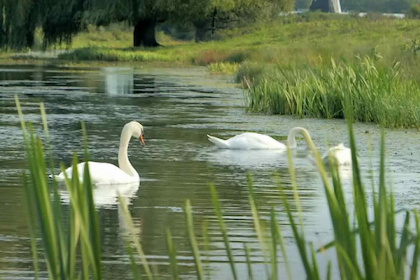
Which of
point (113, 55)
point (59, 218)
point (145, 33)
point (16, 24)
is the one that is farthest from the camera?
point (145, 33)

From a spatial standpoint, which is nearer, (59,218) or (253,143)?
(59,218)

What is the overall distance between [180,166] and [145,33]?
152 feet

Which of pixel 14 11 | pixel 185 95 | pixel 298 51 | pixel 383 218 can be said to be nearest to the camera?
pixel 383 218

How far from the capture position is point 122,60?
49750 mm

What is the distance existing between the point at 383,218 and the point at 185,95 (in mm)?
23308

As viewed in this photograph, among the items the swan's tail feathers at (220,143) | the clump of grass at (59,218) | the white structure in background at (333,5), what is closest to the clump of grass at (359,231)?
the clump of grass at (59,218)

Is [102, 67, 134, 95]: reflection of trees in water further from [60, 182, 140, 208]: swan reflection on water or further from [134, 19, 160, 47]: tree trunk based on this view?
[60, 182, 140, 208]: swan reflection on water

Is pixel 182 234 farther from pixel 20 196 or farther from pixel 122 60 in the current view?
pixel 122 60

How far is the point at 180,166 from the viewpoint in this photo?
40.7ft

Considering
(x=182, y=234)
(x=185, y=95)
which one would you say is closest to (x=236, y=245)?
(x=182, y=234)

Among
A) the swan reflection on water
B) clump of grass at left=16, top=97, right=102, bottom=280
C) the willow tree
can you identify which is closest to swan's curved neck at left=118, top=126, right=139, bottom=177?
the swan reflection on water

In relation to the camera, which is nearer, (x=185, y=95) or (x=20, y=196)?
(x=20, y=196)

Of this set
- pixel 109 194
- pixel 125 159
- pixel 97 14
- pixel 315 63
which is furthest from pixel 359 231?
pixel 97 14

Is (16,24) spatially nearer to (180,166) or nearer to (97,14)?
(97,14)
